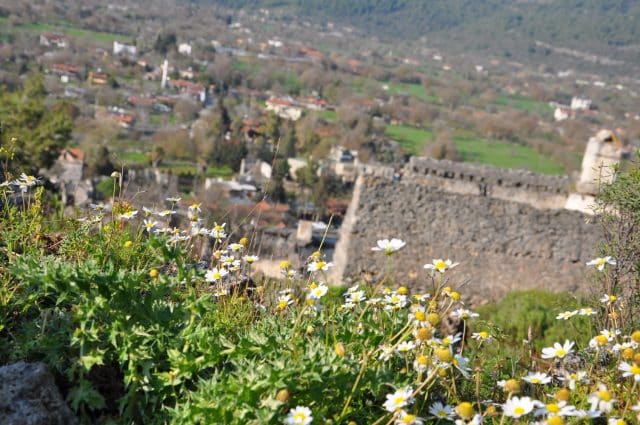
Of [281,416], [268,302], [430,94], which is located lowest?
[430,94]

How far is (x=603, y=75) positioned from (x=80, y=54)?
7635cm

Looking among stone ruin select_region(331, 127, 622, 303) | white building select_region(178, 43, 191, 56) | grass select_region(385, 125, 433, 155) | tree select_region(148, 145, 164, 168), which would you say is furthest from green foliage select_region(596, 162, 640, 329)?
white building select_region(178, 43, 191, 56)

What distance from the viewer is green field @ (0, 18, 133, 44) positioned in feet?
145

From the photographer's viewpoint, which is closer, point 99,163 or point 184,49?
point 99,163

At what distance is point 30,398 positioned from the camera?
1830 millimetres

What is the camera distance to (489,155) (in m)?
42.6

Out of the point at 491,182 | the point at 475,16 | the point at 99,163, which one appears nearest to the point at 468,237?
the point at 491,182

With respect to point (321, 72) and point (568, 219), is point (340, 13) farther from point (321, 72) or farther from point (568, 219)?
point (568, 219)

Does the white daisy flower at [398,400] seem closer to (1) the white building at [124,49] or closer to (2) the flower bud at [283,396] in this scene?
(2) the flower bud at [283,396]

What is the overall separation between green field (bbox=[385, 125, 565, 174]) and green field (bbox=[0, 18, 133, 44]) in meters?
21.1

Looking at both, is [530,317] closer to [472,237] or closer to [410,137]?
[472,237]

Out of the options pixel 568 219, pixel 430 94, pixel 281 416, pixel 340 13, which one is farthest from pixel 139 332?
pixel 340 13

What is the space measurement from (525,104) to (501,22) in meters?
48.2

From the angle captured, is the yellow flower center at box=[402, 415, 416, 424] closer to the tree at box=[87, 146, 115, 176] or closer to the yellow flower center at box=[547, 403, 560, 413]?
the yellow flower center at box=[547, 403, 560, 413]
